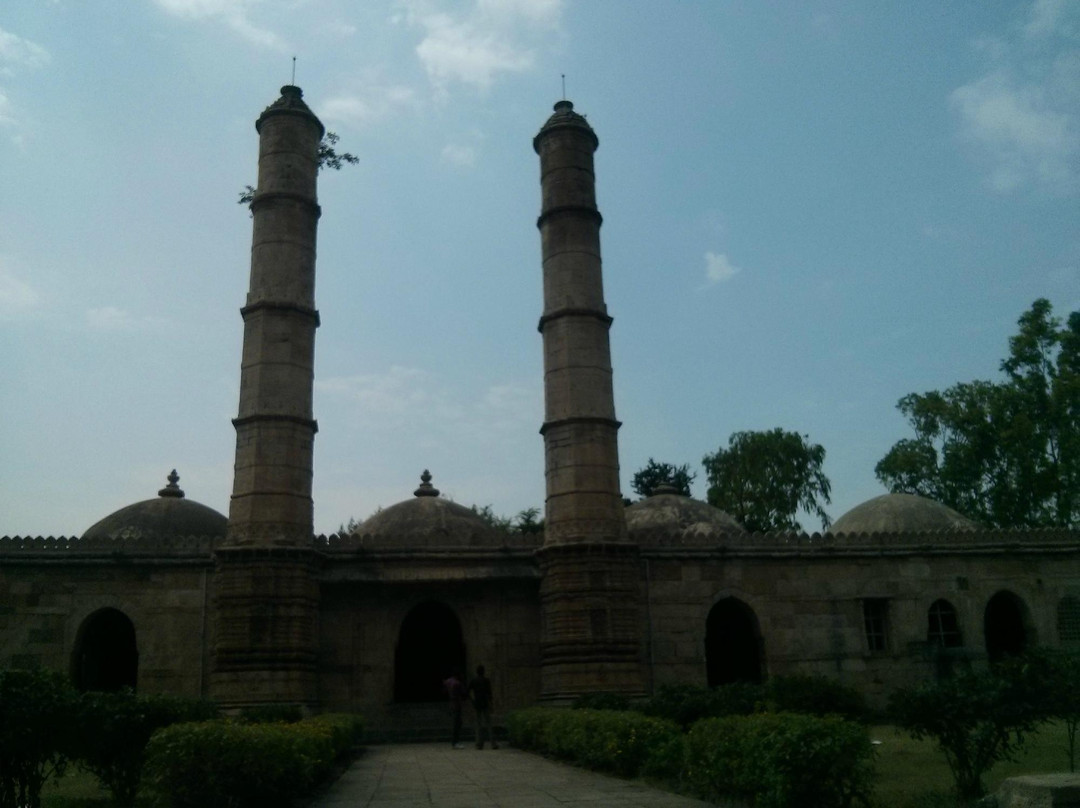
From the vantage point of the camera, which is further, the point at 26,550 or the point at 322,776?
the point at 26,550

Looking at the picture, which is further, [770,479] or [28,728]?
[770,479]

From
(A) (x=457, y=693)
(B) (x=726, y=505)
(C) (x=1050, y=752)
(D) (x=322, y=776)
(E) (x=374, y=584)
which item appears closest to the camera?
(D) (x=322, y=776)

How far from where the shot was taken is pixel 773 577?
16156 millimetres

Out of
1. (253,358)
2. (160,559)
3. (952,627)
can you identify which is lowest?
(952,627)

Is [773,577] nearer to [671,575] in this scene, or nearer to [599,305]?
[671,575]

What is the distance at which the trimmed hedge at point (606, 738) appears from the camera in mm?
9156

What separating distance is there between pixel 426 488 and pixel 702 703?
30.2ft

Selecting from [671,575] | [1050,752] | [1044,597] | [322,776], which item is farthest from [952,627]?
[322,776]

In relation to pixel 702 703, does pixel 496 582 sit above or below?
above

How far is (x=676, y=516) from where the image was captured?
1947 cm

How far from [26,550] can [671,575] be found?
390 inches

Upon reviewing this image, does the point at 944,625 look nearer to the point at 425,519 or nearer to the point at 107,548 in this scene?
the point at 425,519

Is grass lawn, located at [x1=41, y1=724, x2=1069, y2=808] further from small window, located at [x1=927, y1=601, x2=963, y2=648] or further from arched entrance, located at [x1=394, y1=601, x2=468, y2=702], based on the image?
arched entrance, located at [x1=394, y1=601, x2=468, y2=702]

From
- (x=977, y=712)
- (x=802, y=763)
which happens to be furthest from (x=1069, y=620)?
(x=802, y=763)
